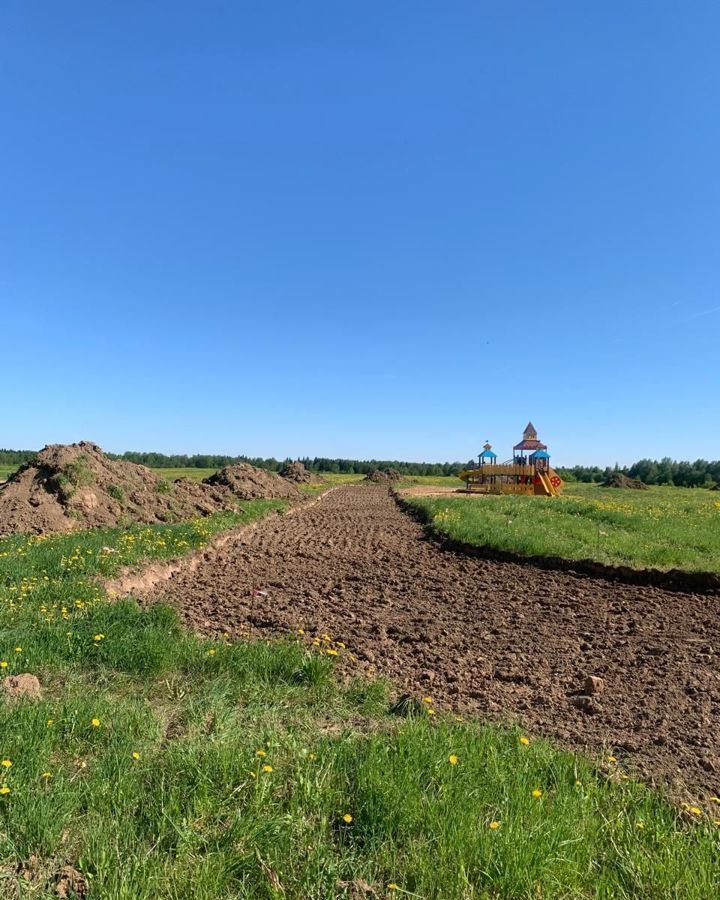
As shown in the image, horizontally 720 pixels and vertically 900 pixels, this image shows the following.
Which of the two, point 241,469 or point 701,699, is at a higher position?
point 241,469

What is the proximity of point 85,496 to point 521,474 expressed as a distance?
Result: 109 ft

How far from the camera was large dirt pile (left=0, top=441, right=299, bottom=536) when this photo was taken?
1548 cm

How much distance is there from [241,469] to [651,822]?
36.0 m

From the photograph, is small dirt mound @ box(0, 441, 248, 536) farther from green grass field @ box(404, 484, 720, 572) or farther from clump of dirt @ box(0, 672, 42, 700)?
→ clump of dirt @ box(0, 672, 42, 700)

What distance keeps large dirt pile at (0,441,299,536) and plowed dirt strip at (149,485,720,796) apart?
6614mm

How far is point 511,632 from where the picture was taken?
7.02 meters

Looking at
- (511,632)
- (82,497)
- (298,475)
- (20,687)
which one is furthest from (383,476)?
(20,687)

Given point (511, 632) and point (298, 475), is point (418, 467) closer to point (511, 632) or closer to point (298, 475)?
point (298, 475)

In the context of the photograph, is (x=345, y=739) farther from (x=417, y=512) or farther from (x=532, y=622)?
(x=417, y=512)

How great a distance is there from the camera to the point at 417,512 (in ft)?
79.6

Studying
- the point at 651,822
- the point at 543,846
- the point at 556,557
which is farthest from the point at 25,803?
the point at 556,557

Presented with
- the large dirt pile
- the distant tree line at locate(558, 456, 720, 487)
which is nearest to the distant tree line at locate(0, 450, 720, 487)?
the distant tree line at locate(558, 456, 720, 487)

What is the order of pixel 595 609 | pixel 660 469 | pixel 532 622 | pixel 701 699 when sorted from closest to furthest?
pixel 701 699 < pixel 532 622 < pixel 595 609 < pixel 660 469

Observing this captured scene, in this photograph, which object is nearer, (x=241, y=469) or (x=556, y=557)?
(x=556, y=557)
